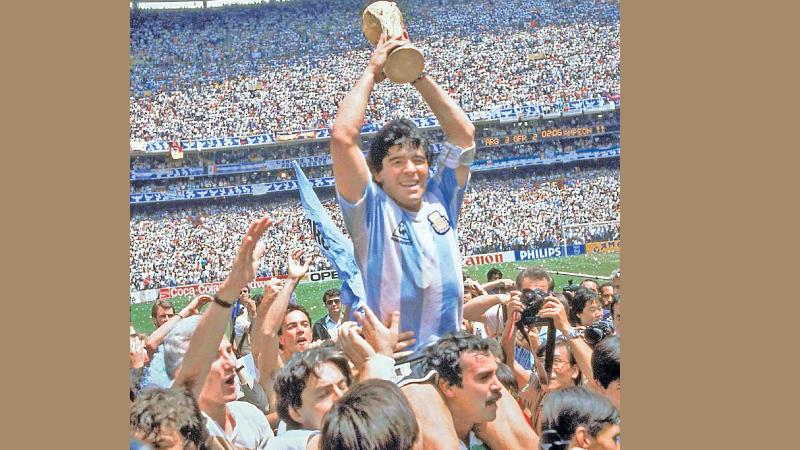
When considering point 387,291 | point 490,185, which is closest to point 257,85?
point 490,185

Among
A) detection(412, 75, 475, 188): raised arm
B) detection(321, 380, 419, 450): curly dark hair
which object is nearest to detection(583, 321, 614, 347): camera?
detection(412, 75, 475, 188): raised arm

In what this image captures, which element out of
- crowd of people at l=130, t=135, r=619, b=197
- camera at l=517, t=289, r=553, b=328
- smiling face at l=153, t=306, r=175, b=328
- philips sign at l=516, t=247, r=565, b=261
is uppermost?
crowd of people at l=130, t=135, r=619, b=197

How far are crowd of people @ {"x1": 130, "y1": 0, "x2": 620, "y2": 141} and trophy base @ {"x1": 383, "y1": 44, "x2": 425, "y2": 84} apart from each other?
5.23m

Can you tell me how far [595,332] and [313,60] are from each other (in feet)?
25.4

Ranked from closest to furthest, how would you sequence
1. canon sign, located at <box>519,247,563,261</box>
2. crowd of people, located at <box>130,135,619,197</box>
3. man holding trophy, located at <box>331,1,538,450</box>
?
man holding trophy, located at <box>331,1,538,450</box> → crowd of people, located at <box>130,135,619,197</box> → canon sign, located at <box>519,247,563,261</box>

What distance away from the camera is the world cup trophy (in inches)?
160

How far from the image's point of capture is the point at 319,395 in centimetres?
346

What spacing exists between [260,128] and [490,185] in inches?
167

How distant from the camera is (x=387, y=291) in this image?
4059 millimetres

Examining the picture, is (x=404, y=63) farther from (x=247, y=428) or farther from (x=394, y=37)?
(x=247, y=428)

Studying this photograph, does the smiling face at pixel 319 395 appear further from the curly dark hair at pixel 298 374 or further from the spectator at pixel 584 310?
the spectator at pixel 584 310

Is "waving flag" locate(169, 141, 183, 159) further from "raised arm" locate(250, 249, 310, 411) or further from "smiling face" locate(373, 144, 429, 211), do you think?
"smiling face" locate(373, 144, 429, 211)

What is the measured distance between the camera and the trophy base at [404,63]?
4066 millimetres

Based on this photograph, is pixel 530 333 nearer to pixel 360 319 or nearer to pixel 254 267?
pixel 360 319
